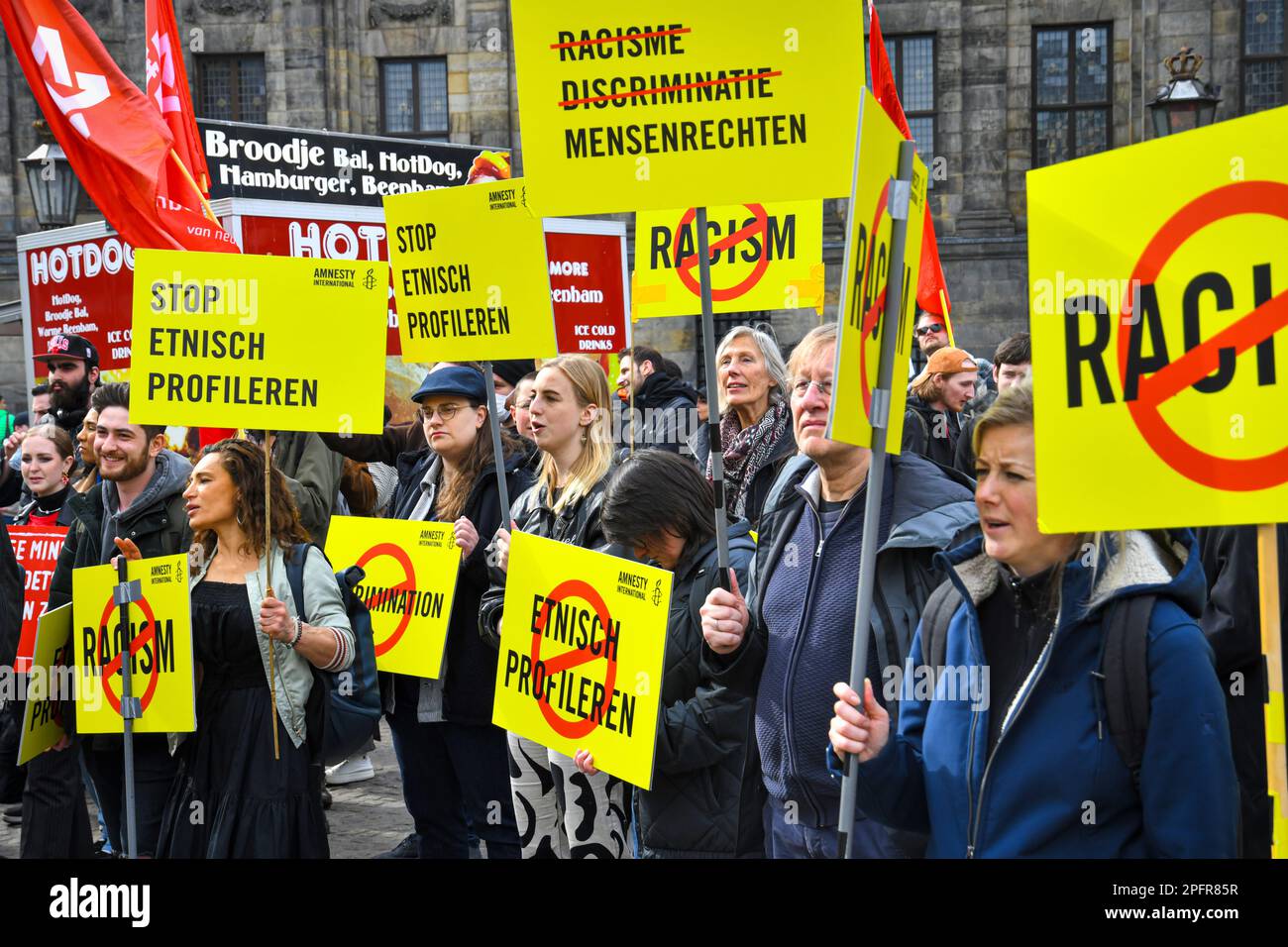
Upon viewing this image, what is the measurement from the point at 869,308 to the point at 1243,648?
1.79 metres

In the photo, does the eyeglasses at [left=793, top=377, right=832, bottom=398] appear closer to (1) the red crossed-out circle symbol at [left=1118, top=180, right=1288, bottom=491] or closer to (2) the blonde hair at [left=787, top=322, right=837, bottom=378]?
(2) the blonde hair at [left=787, top=322, right=837, bottom=378]

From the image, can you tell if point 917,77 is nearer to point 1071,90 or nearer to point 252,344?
point 1071,90

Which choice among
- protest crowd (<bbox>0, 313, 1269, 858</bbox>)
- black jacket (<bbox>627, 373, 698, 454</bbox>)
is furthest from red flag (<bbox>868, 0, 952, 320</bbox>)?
protest crowd (<bbox>0, 313, 1269, 858</bbox>)

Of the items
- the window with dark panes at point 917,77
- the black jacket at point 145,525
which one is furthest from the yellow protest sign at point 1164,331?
the window with dark panes at point 917,77

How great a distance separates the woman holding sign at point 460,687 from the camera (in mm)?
5371

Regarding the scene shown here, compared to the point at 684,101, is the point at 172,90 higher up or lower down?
higher up

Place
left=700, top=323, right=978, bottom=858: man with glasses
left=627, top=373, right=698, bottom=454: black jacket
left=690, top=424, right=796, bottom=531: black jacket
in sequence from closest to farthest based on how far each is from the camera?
left=700, top=323, right=978, bottom=858: man with glasses < left=690, top=424, right=796, bottom=531: black jacket < left=627, top=373, right=698, bottom=454: black jacket

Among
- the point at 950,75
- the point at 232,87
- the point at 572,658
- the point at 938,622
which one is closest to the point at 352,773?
the point at 572,658

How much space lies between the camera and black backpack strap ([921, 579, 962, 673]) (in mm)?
2967

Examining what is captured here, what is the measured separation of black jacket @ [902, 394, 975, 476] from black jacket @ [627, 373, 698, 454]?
4.80 feet

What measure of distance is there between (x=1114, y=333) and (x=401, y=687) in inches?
139

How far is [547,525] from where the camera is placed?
500 centimetres

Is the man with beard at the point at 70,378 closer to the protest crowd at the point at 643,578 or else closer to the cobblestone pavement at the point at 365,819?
the protest crowd at the point at 643,578

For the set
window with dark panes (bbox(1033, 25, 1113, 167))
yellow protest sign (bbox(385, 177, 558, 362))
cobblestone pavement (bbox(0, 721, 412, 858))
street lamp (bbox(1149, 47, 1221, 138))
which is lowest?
cobblestone pavement (bbox(0, 721, 412, 858))
